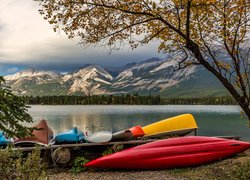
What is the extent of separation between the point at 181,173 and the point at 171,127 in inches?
167

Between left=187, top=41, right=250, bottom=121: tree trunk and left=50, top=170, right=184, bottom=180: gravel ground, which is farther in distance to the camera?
left=50, top=170, right=184, bottom=180: gravel ground

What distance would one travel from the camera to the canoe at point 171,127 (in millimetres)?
14828

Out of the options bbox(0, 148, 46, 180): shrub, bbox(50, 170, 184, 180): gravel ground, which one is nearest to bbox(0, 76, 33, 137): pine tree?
bbox(0, 148, 46, 180): shrub

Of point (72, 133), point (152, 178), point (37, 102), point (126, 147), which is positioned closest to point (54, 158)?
point (72, 133)

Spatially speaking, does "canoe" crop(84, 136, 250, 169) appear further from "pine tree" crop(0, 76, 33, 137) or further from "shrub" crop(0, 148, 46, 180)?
"pine tree" crop(0, 76, 33, 137)

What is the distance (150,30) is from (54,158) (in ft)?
19.8

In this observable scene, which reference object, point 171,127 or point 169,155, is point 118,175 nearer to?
point 169,155

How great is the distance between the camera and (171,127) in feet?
49.9

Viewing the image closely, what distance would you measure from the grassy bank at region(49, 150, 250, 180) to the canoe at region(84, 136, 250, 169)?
0.93ft

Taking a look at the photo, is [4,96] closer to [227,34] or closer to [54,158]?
[227,34]

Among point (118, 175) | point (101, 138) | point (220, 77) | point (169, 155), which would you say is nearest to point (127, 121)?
point (101, 138)

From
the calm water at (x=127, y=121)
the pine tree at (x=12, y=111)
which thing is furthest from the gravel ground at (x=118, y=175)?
the pine tree at (x=12, y=111)

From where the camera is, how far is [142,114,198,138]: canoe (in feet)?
48.6

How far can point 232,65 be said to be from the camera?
9289 millimetres
